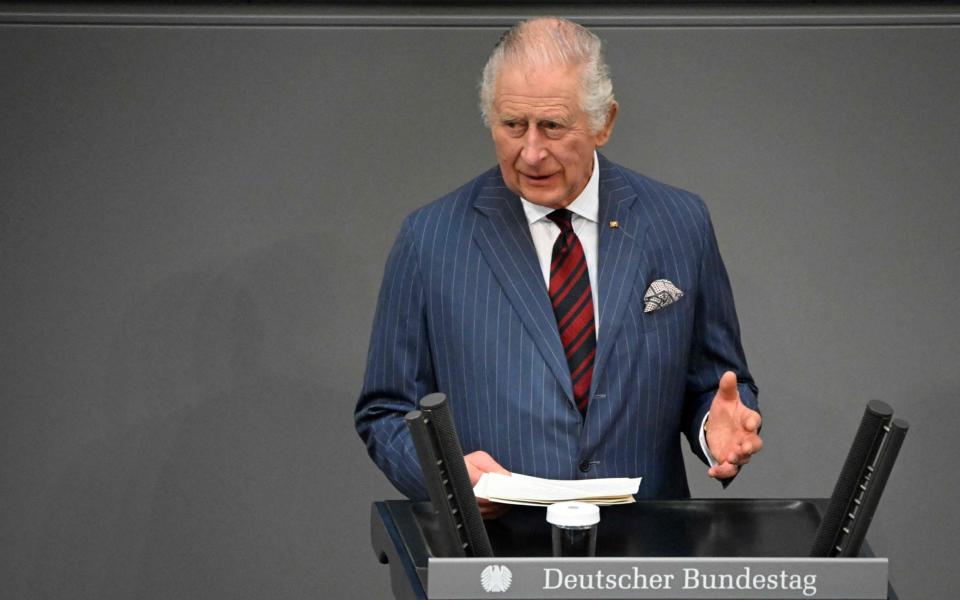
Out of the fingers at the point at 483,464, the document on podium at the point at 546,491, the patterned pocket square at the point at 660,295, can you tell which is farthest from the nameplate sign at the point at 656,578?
the patterned pocket square at the point at 660,295

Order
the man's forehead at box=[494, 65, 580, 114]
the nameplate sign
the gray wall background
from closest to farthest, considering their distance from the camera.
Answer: the nameplate sign < the man's forehead at box=[494, 65, 580, 114] < the gray wall background

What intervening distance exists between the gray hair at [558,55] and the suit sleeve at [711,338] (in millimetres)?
342

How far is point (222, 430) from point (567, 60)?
66.8 inches

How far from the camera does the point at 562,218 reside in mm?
2578

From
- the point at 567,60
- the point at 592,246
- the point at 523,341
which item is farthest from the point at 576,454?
the point at 567,60

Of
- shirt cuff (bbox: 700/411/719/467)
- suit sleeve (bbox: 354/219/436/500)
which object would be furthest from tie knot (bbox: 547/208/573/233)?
shirt cuff (bbox: 700/411/719/467)

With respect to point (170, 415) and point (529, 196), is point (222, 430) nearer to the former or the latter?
point (170, 415)

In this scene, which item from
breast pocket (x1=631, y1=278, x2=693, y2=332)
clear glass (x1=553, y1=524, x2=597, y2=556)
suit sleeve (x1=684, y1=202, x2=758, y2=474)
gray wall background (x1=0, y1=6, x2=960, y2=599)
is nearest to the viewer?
clear glass (x1=553, y1=524, x2=597, y2=556)

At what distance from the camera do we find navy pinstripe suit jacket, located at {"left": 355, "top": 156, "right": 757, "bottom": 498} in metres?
2.47

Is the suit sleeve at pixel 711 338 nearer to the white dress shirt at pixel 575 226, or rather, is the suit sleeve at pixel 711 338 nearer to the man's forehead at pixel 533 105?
the white dress shirt at pixel 575 226

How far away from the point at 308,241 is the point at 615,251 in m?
1.34

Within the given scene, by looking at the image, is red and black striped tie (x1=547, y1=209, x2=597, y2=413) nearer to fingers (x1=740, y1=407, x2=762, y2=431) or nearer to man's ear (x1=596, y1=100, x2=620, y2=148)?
man's ear (x1=596, y1=100, x2=620, y2=148)

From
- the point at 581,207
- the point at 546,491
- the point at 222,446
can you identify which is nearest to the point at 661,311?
the point at 581,207

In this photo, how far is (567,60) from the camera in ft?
8.00
